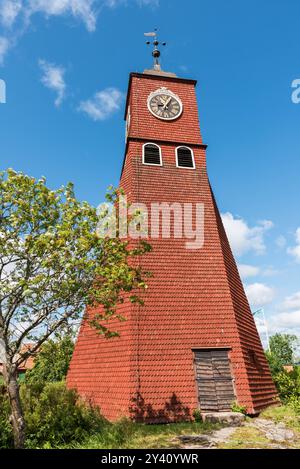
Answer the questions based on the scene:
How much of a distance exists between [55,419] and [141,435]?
11.3 ft

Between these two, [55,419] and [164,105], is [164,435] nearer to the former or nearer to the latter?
[55,419]

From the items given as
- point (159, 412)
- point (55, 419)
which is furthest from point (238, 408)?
point (55, 419)

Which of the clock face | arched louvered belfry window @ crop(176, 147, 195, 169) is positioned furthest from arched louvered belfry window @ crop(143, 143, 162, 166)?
the clock face

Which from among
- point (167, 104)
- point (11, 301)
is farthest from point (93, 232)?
point (167, 104)

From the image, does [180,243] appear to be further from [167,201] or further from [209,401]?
[209,401]

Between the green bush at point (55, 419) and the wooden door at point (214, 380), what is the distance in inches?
164

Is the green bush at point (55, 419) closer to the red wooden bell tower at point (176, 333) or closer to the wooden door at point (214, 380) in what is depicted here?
the red wooden bell tower at point (176, 333)

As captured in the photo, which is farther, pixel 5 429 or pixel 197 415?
pixel 197 415

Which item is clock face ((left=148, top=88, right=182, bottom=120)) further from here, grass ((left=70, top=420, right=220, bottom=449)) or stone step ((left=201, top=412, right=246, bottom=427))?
grass ((left=70, top=420, right=220, bottom=449))

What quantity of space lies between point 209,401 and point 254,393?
2190 millimetres

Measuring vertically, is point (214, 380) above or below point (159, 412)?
above

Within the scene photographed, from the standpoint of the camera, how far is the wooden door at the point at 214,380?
1259 centimetres

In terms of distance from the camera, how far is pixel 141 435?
9.90 metres

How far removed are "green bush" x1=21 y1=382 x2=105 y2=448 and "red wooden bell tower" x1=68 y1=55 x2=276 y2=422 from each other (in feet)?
3.97
